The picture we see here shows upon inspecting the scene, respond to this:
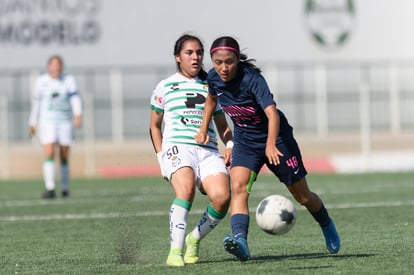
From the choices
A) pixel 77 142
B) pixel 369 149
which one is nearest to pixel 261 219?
pixel 369 149

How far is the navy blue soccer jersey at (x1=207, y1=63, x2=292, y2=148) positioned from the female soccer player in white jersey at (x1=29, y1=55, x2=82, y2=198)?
10.5 meters

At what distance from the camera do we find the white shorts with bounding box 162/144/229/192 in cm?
970

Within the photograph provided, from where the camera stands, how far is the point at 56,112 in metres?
20.1

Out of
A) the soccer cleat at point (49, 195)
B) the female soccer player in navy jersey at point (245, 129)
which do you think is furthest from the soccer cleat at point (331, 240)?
the soccer cleat at point (49, 195)

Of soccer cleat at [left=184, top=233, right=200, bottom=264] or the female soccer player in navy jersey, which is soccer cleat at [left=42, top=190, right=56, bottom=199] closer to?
soccer cleat at [left=184, top=233, right=200, bottom=264]

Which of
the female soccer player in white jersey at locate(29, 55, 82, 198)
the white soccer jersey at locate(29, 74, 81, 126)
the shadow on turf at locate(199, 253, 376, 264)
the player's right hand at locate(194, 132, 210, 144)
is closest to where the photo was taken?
the player's right hand at locate(194, 132, 210, 144)

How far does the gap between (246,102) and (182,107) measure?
0.76 metres

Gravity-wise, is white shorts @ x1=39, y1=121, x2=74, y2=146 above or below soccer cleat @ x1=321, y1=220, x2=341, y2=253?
below

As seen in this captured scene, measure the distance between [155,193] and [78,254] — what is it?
1007cm

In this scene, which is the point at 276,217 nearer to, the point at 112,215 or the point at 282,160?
the point at 282,160

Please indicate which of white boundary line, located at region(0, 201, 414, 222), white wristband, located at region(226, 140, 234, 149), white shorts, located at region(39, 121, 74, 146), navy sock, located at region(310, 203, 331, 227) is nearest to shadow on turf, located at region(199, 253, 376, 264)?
navy sock, located at region(310, 203, 331, 227)

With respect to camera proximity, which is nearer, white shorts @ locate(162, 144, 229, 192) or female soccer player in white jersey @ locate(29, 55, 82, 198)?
white shorts @ locate(162, 144, 229, 192)

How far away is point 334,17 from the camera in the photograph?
117ft

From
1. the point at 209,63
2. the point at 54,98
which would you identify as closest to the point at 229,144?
the point at 54,98
